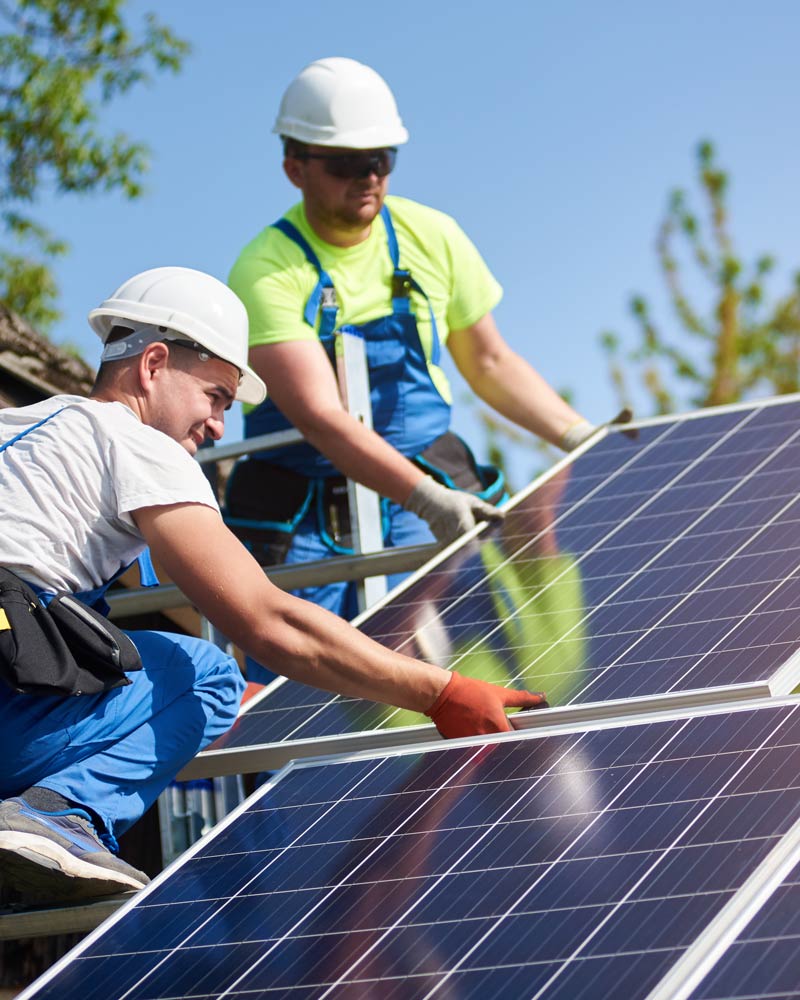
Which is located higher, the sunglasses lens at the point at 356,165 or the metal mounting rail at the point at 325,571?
the sunglasses lens at the point at 356,165

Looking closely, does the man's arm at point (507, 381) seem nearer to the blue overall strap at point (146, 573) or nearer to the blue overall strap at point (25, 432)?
the blue overall strap at point (146, 573)

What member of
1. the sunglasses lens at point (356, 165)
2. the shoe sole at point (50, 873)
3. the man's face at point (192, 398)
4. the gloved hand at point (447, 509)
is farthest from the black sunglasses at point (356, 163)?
the shoe sole at point (50, 873)

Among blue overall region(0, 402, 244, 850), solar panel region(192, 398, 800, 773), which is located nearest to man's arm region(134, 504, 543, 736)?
blue overall region(0, 402, 244, 850)

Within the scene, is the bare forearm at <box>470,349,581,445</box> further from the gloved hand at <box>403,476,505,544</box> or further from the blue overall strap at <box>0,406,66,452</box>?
the blue overall strap at <box>0,406,66,452</box>

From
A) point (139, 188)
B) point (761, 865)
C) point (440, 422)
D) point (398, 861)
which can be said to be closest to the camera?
point (761, 865)

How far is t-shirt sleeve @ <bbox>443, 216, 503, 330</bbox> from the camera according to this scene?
25.8ft

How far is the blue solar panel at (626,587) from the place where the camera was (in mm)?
4867

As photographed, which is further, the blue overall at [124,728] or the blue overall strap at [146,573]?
the blue overall strap at [146,573]

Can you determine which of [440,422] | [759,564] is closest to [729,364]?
[440,422]

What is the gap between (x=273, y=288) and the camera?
24.0 feet

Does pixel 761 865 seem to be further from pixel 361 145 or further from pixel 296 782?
pixel 361 145

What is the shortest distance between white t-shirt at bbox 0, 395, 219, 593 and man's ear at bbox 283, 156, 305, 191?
3.40m

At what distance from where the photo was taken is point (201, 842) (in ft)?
14.5

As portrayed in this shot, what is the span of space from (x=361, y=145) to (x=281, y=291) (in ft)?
2.67
